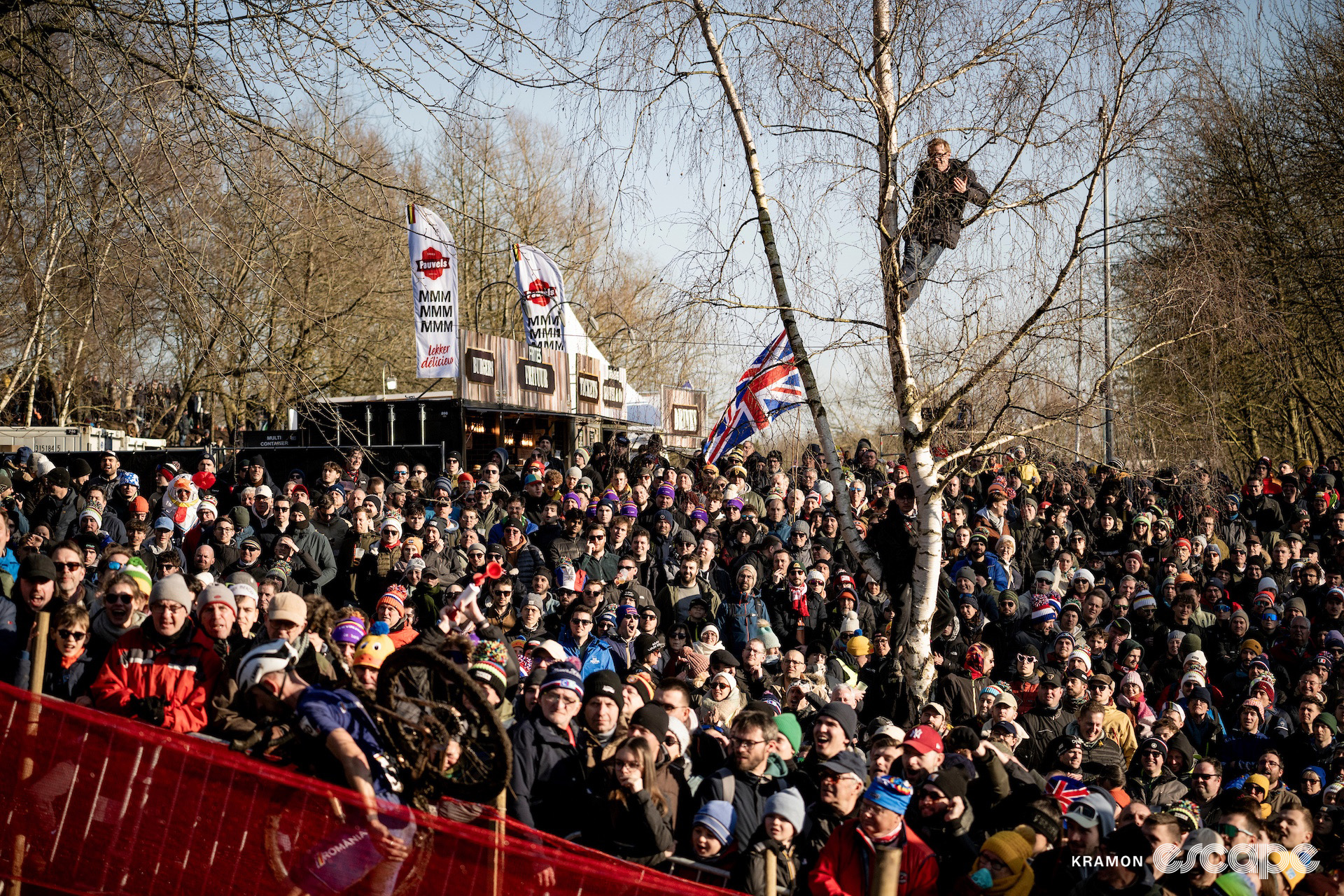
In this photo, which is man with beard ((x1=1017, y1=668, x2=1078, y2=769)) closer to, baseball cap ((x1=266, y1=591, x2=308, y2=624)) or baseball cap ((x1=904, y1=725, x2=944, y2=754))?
baseball cap ((x1=904, y1=725, x2=944, y2=754))

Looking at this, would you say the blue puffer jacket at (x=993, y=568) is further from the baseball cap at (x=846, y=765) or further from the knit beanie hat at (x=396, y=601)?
the baseball cap at (x=846, y=765)

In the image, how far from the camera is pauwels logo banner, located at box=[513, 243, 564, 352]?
1812 cm

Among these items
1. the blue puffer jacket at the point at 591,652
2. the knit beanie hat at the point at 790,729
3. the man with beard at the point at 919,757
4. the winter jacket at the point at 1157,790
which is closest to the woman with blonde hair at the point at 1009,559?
the winter jacket at the point at 1157,790

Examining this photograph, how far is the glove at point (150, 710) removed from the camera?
516 centimetres

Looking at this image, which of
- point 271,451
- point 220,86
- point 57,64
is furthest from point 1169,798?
point 271,451

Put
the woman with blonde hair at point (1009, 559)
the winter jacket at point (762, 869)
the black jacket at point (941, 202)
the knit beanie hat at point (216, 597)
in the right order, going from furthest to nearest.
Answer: the woman with blonde hair at point (1009, 559) < the black jacket at point (941, 202) < the knit beanie hat at point (216, 597) < the winter jacket at point (762, 869)

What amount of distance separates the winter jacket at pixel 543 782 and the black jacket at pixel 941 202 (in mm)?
3726

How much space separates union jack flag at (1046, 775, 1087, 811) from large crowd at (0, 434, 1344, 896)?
38 mm

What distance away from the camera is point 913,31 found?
285 inches

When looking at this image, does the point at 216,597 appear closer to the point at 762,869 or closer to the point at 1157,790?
the point at 762,869

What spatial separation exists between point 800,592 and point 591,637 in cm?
233

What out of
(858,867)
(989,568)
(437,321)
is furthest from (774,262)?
(437,321)

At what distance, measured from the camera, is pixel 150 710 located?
205 inches

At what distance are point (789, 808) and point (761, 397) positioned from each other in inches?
285
